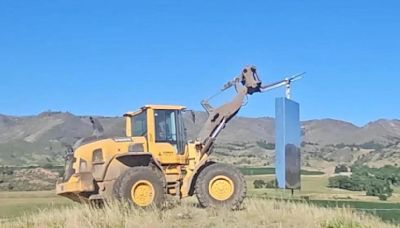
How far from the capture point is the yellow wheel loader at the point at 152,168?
58.5ft

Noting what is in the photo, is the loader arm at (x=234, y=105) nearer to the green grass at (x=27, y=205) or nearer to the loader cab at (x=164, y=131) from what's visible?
the loader cab at (x=164, y=131)

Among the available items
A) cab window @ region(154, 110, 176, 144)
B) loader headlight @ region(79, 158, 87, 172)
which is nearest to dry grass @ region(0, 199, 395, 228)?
loader headlight @ region(79, 158, 87, 172)

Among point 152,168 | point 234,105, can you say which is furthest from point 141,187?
point 234,105

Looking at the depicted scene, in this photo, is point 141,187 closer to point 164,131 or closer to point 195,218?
point 164,131

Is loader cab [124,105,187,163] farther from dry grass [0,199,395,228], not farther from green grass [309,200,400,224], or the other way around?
green grass [309,200,400,224]

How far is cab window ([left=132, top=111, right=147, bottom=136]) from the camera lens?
19.4m

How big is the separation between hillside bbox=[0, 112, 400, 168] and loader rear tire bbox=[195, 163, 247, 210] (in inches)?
2714

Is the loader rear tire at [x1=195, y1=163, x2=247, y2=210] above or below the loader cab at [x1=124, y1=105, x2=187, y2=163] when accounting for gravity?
below

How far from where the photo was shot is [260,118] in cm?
19225

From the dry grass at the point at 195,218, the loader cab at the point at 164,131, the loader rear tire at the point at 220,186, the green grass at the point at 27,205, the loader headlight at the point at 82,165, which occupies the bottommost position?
the green grass at the point at 27,205

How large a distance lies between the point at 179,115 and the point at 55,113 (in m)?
164

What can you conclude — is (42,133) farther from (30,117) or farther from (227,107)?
(227,107)

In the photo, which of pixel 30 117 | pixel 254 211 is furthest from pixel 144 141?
pixel 30 117

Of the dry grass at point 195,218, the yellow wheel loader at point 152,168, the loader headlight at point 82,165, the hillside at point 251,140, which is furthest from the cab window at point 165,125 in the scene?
the hillside at point 251,140
